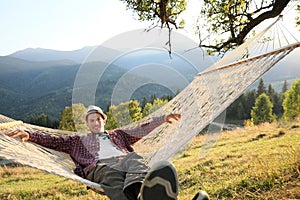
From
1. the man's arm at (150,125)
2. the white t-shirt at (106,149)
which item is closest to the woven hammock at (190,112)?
the man's arm at (150,125)

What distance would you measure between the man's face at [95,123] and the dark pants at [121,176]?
409 millimetres

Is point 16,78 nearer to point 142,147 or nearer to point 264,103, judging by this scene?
point 264,103

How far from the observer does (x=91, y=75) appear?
261 centimetres

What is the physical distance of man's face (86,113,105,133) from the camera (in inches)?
85.9

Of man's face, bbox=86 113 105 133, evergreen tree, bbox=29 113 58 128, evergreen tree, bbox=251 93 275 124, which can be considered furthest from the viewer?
evergreen tree, bbox=251 93 275 124

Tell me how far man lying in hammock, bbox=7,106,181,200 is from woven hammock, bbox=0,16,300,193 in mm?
54

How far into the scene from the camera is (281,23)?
2.36 meters

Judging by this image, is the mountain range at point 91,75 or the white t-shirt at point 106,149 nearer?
the white t-shirt at point 106,149

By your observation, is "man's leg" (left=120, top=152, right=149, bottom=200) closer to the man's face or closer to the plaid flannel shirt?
the plaid flannel shirt

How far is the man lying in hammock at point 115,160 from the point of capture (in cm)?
133

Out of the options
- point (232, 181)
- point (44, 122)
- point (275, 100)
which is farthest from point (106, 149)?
point (275, 100)

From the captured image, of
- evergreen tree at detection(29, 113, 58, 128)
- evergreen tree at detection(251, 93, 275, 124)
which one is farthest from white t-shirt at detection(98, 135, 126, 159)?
evergreen tree at detection(251, 93, 275, 124)

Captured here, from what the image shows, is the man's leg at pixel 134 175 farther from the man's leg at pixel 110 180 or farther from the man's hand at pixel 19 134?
the man's hand at pixel 19 134

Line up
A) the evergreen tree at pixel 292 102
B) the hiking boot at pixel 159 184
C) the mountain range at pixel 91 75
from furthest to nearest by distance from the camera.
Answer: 1. the evergreen tree at pixel 292 102
2. the mountain range at pixel 91 75
3. the hiking boot at pixel 159 184
